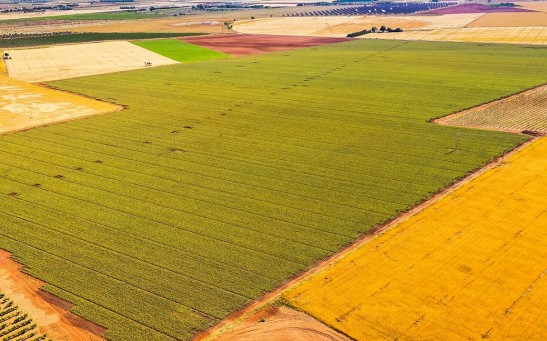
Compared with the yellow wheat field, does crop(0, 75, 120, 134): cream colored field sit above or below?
above

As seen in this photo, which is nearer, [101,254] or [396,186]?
[101,254]

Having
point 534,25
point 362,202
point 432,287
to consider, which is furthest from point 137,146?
point 534,25

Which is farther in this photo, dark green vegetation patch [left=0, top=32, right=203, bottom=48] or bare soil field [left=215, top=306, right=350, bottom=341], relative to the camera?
dark green vegetation patch [left=0, top=32, right=203, bottom=48]

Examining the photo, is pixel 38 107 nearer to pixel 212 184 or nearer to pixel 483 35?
pixel 212 184

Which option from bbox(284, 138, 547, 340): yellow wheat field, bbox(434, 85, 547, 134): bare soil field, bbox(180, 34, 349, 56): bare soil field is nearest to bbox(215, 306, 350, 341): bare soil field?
bbox(284, 138, 547, 340): yellow wheat field

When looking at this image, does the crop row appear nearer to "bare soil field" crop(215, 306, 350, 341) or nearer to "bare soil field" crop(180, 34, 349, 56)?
"bare soil field" crop(215, 306, 350, 341)

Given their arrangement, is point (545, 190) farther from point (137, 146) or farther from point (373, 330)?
point (137, 146)

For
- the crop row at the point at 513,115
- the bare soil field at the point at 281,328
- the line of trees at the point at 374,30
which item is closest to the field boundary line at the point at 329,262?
the bare soil field at the point at 281,328
